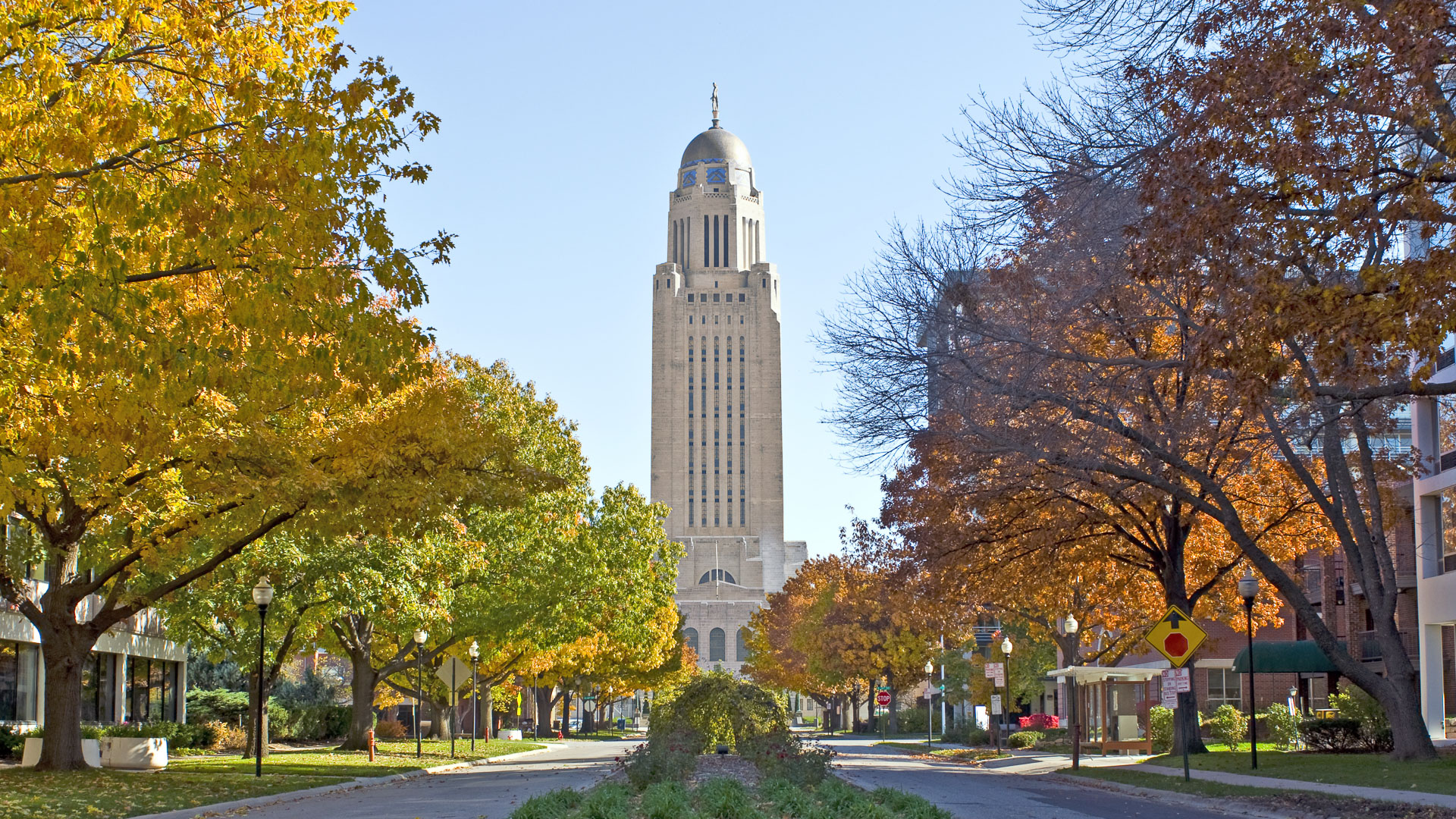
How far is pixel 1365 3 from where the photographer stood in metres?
14.0

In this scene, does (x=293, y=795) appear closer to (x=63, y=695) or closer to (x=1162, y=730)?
(x=63, y=695)

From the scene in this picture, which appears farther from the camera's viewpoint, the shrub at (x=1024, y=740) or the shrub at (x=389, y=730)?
the shrub at (x=389, y=730)

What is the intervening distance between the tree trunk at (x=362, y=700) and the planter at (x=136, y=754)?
11289mm

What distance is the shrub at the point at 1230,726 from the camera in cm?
3891

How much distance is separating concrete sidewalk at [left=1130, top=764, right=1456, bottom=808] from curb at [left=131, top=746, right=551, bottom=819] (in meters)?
14.3

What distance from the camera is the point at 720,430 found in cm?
16300

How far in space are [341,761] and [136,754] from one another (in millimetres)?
6537

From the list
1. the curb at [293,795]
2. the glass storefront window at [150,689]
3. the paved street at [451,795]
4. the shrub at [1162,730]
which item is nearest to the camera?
the curb at [293,795]

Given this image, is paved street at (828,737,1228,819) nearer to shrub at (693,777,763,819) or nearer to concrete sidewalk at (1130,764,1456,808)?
concrete sidewalk at (1130,764,1456,808)

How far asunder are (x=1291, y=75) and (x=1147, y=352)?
42.0 ft

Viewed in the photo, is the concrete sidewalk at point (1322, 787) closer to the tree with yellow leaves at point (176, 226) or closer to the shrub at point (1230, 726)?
the shrub at point (1230, 726)

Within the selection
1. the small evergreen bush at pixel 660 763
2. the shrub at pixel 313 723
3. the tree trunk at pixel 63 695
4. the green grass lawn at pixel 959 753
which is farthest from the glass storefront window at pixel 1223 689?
the tree trunk at pixel 63 695

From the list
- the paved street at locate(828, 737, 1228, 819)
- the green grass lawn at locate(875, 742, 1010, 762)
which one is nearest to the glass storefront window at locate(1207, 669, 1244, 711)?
the green grass lawn at locate(875, 742, 1010, 762)

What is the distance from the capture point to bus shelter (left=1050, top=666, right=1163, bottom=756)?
3909cm
